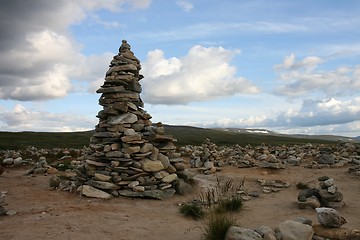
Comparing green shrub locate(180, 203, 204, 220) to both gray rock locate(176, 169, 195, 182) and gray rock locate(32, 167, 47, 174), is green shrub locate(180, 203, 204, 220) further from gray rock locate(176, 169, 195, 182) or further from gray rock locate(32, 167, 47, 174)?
gray rock locate(32, 167, 47, 174)

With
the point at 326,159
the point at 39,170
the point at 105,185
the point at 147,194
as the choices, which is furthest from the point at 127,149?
the point at 326,159

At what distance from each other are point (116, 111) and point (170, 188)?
4.57m

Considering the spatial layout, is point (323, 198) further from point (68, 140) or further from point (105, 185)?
point (68, 140)

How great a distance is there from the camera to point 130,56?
1820 cm

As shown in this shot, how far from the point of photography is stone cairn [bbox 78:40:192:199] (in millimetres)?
15305

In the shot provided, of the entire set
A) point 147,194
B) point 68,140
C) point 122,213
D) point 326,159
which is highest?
point 326,159

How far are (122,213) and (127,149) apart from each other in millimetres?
4315

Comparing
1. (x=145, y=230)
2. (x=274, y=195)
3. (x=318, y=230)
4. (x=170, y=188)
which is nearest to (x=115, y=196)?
(x=170, y=188)

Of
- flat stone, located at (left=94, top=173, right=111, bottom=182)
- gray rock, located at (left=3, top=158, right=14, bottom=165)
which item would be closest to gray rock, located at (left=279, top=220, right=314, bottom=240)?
flat stone, located at (left=94, top=173, right=111, bottom=182)

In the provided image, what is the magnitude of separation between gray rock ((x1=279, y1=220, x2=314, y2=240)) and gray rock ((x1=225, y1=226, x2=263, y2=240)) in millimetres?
689

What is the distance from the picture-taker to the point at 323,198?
44.8ft

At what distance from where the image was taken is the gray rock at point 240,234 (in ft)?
24.6

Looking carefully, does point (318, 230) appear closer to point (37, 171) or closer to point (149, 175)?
point (149, 175)

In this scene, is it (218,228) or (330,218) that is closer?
(218,228)
